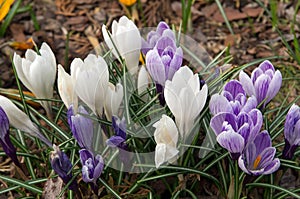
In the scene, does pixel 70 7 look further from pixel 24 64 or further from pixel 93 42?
pixel 24 64

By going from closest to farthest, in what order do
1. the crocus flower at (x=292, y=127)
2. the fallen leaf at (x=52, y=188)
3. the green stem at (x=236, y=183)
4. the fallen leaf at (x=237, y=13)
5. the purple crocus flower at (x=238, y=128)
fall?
1. the purple crocus flower at (x=238, y=128)
2. the crocus flower at (x=292, y=127)
3. the green stem at (x=236, y=183)
4. the fallen leaf at (x=52, y=188)
5. the fallen leaf at (x=237, y=13)

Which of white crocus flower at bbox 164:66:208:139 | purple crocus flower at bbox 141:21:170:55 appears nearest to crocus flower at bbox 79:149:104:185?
white crocus flower at bbox 164:66:208:139

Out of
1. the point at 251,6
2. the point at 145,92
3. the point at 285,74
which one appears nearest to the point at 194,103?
the point at 145,92

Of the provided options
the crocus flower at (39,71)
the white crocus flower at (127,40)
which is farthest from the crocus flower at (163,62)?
the crocus flower at (39,71)

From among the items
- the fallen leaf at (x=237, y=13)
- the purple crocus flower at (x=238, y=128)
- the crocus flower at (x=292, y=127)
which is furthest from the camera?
the fallen leaf at (x=237, y=13)

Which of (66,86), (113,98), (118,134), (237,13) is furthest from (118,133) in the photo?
(237,13)

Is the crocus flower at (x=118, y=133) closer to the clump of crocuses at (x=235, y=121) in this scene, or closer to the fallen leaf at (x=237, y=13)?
the clump of crocuses at (x=235, y=121)

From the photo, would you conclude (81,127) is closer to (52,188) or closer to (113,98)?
(113,98)
